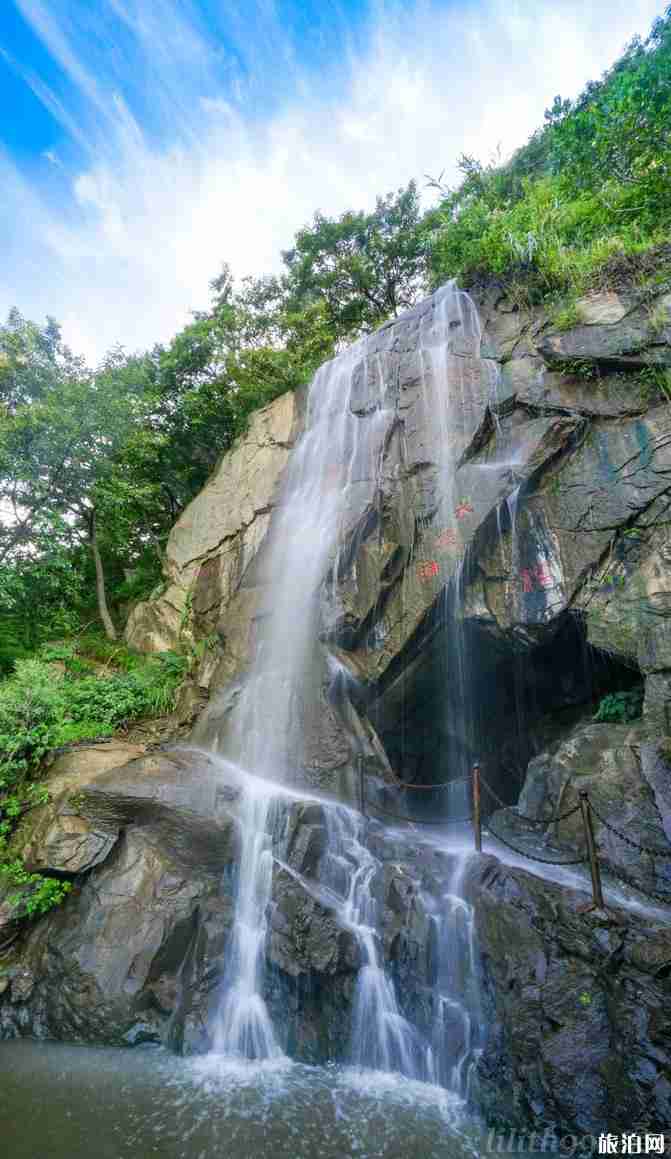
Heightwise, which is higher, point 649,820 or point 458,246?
point 458,246

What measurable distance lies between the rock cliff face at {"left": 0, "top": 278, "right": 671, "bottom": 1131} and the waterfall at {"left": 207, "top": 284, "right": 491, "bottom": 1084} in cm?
15

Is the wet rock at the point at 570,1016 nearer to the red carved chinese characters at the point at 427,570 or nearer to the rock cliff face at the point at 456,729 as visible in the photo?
the rock cliff face at the point at 456,729

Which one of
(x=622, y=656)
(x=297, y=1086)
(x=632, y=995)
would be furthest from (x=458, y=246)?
(x=297, y=1086)

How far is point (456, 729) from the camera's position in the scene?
416 inches

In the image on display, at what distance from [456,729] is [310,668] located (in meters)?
3.49

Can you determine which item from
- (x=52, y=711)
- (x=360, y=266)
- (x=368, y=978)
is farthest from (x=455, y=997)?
(x=360, y=266)

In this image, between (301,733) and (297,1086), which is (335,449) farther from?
(297,1086)

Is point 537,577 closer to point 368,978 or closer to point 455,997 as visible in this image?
point 455,997

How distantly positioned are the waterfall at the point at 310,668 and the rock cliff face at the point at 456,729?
0.48ft

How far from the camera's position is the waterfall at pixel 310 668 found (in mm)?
5383

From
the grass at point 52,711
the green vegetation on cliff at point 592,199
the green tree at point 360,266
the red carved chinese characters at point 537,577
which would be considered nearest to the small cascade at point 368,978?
the grass at point 52,711

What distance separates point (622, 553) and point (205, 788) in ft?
22.4

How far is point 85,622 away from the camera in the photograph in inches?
571

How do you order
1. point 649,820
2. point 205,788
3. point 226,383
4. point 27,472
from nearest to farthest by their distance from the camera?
point 649,820 → point 205,788 → point 27,472 → point 226,383
